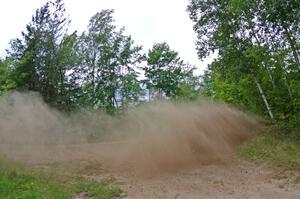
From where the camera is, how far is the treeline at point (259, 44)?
688 inches

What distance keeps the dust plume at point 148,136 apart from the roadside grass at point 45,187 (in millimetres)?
2757

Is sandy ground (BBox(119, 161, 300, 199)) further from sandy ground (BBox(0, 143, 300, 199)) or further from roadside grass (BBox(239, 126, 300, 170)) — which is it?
roadside grass (BBox(239, 126, 300, 170))

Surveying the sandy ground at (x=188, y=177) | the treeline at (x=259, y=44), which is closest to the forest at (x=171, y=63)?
the treeline at (x=259, y=44)

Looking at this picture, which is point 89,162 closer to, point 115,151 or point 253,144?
point 115,151

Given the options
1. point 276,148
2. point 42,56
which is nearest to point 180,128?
point 276,148

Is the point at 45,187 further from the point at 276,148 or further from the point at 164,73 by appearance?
the point at 164,73

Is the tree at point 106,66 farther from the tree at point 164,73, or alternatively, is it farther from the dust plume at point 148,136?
the dust plume at point 148,136

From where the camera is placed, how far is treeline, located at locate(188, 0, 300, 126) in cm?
1747

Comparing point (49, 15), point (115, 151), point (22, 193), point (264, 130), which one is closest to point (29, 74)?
point (49, 15)

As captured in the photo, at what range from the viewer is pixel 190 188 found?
35.0 feet

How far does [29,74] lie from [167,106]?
19810 mm

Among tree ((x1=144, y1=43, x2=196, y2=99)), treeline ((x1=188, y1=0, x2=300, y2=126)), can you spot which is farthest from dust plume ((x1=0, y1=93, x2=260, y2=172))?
tree ((x1=144, y1=43, x2=196, y2=99))

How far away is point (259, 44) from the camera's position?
64.1ft

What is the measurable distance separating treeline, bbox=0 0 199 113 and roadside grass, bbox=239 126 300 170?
18272 millimetres
